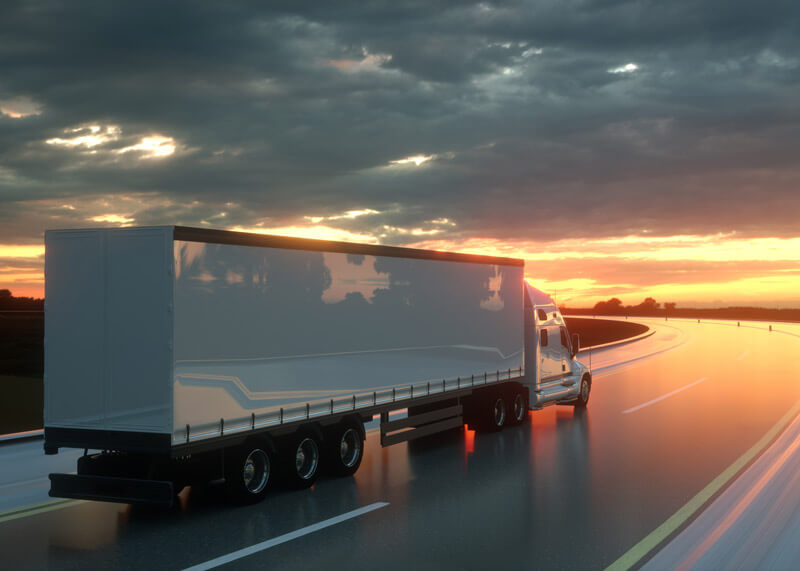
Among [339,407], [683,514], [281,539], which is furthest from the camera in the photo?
[339,407]

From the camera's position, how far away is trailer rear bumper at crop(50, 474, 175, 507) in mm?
8695

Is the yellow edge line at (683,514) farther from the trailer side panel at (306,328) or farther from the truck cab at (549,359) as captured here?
the truck cab at (549,359)

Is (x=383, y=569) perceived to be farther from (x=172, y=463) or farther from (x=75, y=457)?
(x=75, y=457)

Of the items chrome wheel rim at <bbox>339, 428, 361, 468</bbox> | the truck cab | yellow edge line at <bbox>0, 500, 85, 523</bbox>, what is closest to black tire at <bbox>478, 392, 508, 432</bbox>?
the truck cab

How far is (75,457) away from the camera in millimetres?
12031

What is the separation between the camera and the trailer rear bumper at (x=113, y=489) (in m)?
8.70

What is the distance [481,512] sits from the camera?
9.21m

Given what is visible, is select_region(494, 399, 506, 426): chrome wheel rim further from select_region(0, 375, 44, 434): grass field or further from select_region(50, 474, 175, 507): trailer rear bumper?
select_region(0, 375, 44, 434): grass field

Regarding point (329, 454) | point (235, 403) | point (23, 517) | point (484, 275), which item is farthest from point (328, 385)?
point (484, 275)

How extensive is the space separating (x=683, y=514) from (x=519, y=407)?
7771mm

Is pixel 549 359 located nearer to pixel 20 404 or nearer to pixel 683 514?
pixel 683 514

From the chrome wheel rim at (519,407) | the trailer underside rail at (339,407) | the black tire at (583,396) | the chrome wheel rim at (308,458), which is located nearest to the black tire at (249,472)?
the trailer underside rail at (339,407)

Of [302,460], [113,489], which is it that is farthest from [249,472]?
[113,489]

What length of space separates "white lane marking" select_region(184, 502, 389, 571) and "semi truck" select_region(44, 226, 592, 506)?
130 centimetres
